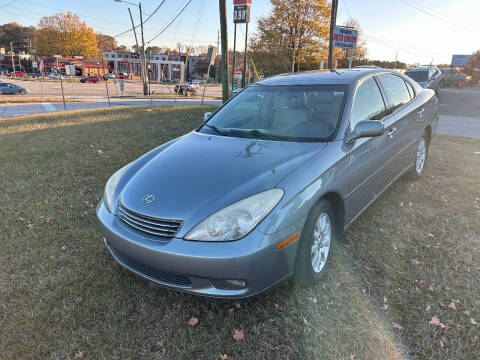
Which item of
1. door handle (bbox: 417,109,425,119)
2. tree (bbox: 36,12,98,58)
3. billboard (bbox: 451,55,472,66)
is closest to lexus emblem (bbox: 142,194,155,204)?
door handle (bbox: 417,109,425,119)

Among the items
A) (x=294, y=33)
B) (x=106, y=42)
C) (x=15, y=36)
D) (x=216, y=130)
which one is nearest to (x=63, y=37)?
(x=106, y=42)

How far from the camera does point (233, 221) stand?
2.08 meters

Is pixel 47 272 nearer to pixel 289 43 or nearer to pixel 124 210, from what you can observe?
pixel 124 210

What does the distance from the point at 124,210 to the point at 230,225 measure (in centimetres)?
87

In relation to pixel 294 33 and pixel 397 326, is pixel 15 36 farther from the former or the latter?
pixel 397 326

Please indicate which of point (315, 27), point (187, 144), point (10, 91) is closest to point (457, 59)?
point (315, 27)

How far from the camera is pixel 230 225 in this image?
2.07 meters

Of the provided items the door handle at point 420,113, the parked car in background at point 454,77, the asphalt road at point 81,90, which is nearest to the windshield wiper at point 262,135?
the door handle at point 420,113

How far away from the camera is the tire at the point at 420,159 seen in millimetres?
4719

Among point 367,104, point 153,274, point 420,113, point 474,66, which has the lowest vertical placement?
point 153,274

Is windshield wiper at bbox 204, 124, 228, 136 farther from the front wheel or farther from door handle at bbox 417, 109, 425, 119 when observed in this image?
the front wheel

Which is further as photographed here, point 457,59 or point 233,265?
point 457,59

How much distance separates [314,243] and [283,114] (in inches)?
52.9

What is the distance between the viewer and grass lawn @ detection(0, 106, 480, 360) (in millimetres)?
2123
